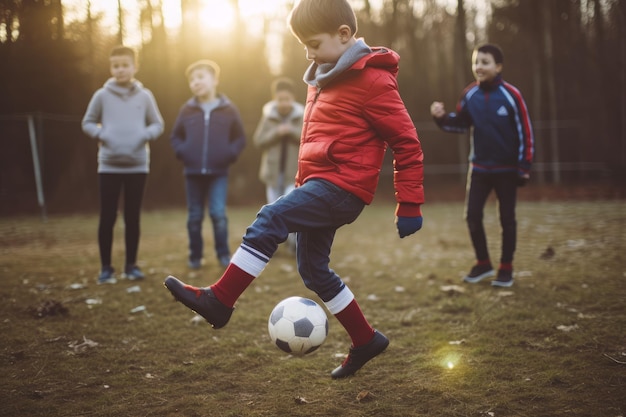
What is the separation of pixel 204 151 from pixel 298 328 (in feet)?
12.4

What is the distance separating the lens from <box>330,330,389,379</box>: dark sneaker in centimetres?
306

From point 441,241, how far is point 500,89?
11.2 feet

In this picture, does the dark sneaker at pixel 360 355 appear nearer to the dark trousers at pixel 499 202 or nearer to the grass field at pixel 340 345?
the grass field at pixel 340 345

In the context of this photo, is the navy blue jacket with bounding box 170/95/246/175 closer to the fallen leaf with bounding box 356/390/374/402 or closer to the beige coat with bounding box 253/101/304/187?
the beige coat with bounding box 253/101/304/187

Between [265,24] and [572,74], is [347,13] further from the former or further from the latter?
[572,74]

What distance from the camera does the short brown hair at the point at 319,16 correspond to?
108 inches

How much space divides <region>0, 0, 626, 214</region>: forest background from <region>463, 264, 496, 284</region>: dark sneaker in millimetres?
9615

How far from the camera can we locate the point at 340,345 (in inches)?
147

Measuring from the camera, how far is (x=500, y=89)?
17.0 feet

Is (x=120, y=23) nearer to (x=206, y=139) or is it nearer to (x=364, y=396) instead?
(x=206, y=139)

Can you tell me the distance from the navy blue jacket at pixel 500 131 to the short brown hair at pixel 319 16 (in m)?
2.71

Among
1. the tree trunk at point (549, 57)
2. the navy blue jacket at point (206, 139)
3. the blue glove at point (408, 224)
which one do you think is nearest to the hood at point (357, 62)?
the blue glove at point (408, 224)

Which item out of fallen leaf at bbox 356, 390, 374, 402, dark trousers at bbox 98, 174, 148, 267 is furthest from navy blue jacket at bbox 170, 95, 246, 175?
fallen leaf at bbox 356, 390, 374, 402

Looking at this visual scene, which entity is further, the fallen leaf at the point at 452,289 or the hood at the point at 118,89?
the hood at the point at 118,89
